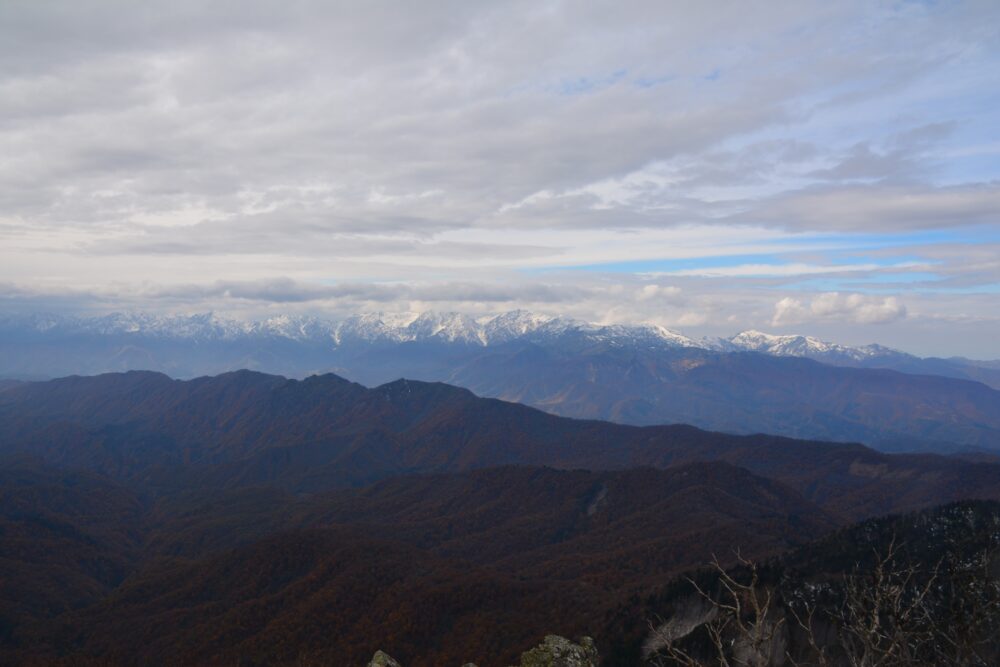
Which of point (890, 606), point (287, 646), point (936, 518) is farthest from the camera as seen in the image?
point (936, 518)

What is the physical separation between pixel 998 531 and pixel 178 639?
6128 inches

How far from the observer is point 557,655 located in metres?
61.7

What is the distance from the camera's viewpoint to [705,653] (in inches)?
3585

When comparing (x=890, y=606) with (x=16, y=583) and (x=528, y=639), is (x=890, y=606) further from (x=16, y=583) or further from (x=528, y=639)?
(x=16, y=583)

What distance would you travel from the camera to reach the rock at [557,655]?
6044 centimetres

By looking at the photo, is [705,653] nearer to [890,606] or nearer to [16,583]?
[890,606]

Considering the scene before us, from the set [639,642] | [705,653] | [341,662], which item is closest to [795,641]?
[705,653]

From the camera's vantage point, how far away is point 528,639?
110m

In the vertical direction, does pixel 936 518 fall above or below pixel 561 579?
above

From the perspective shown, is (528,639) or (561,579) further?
(561,579)

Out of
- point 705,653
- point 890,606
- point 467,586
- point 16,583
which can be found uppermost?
point 890,606

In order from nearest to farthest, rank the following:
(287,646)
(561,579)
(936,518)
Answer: (287,646) < (936,518) < (561,579)

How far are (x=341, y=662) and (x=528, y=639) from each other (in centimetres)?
3192

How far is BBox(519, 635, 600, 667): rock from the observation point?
6044cm
